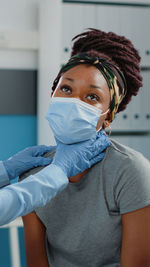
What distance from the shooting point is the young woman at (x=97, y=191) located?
955mm

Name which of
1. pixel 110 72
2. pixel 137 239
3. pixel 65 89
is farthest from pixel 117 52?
pixel 137 239

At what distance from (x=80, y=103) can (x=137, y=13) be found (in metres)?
1.75

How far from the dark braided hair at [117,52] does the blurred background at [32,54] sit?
112 cm

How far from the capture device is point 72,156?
978 millimetres

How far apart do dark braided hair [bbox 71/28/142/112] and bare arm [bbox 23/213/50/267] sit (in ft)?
1.76

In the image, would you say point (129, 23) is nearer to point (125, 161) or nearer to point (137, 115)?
point (137, 115)

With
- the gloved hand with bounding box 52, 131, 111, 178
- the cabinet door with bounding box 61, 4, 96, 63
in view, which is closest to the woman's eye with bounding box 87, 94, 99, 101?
the gloved hand with bounding box 52, 131, 111, 178

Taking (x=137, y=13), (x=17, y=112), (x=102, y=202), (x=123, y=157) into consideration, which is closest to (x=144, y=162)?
(x=123, y=157)

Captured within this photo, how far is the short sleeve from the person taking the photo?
0.94 meters

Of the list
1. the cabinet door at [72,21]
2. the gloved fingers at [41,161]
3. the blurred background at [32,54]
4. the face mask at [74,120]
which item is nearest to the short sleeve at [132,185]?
the face mask at [74,120]

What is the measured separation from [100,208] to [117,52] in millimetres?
515

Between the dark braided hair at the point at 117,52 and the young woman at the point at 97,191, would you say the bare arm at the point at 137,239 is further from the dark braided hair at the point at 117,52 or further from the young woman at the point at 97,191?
the dark braided hair at the point at 117,52

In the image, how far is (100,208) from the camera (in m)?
1.00

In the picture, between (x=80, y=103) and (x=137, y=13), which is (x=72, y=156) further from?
(x=137, y=13)
